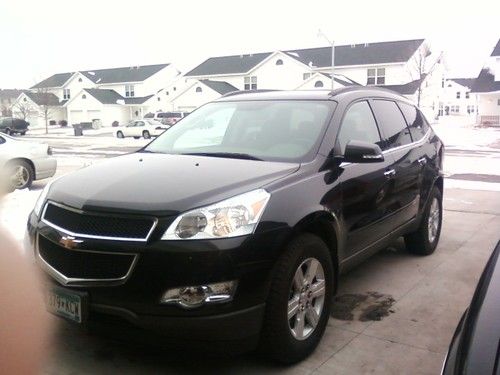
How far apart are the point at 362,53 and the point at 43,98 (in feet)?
113

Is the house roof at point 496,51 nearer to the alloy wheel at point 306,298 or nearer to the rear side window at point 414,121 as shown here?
the rear side window at point 414,121

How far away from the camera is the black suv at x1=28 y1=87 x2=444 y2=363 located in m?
2.77

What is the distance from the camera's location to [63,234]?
119 inches

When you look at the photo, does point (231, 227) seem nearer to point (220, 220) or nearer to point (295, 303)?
point (220, 220)

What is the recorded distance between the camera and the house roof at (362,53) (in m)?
45.6

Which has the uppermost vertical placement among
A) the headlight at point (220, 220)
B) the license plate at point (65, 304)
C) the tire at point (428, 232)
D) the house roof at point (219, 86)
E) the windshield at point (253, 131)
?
the house roof at point (219, 86)

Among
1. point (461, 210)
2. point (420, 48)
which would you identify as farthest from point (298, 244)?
point (420, 48)

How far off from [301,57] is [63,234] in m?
50.4

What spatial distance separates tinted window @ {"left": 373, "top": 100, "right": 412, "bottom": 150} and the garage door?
58673 mm

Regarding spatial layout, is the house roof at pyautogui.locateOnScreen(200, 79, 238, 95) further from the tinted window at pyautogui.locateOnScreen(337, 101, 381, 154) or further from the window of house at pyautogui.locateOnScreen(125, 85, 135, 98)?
the tinted window at pyautogui.locateOnScreen(337, 101, 381, 154)

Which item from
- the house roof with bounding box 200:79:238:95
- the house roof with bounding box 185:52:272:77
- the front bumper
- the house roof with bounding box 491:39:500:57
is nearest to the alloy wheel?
the front bumper

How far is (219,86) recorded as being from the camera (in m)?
51.6

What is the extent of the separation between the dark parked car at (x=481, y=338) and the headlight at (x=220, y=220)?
120cm

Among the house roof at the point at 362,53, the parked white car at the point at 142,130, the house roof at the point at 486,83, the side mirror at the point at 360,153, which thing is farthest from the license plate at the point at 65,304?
the house roof at the point at 362,53
